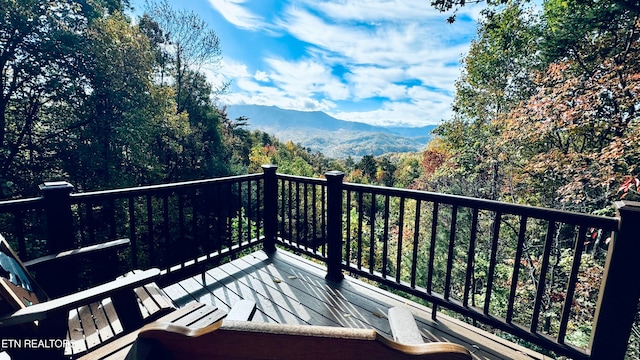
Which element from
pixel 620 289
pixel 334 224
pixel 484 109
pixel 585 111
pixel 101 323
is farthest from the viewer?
pixel 484 109

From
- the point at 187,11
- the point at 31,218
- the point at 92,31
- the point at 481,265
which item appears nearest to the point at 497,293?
the point at 481,265

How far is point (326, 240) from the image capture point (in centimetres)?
269

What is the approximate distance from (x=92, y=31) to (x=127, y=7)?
3909 millimetres

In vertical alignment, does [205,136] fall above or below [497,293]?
above

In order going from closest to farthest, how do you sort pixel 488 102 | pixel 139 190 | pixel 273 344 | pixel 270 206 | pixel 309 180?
pixel 273 344 → pixel 139 190 → pixel 309 180 → pixel 270 206 → pixel 488 102

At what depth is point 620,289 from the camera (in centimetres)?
138

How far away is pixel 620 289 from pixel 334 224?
1912mm

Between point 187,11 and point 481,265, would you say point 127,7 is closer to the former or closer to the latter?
point 187,11

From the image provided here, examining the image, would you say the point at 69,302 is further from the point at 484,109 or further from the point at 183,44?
the point at 183,44

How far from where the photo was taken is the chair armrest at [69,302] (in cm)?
93

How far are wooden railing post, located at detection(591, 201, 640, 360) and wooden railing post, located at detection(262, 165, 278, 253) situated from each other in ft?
9.28

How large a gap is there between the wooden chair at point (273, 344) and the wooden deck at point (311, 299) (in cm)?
166

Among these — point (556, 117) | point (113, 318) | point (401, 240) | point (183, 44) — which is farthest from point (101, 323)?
point (183, 44)

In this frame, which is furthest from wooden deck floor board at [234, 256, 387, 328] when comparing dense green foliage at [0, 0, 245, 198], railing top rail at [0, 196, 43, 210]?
dense green foliage at [0, 0, 245, 198]
